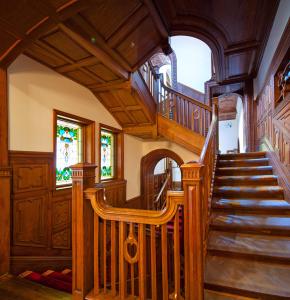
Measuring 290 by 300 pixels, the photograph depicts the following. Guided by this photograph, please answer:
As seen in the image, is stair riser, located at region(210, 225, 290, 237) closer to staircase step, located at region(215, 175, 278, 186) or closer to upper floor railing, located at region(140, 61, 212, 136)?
staircase step, located at region(215, 175, 278, 186)

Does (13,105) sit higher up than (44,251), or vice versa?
(13,105)

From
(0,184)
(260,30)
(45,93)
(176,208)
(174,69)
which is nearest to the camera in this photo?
(176,208)

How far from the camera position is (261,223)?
209 cm

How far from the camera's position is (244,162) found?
332 cm

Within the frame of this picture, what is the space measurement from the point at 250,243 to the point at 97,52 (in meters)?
Answer: 2.76

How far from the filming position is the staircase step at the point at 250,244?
1742 mm

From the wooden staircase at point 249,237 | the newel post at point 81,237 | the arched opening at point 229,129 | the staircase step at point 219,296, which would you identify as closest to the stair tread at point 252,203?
the wooden staircase at point 249,237

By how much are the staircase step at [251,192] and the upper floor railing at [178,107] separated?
1.80 meters

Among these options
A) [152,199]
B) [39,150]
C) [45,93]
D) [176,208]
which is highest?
[45,93]

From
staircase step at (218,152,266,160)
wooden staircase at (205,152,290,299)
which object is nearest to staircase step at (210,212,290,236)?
wooden staircase at (205,152,290,299)

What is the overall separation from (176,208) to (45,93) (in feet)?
8.09

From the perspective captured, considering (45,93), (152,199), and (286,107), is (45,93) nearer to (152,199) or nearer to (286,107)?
(286,107)

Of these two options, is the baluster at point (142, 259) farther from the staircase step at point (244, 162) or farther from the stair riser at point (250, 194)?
the staircase step at point (244, 162)

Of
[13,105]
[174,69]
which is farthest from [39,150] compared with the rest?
[174,69]
